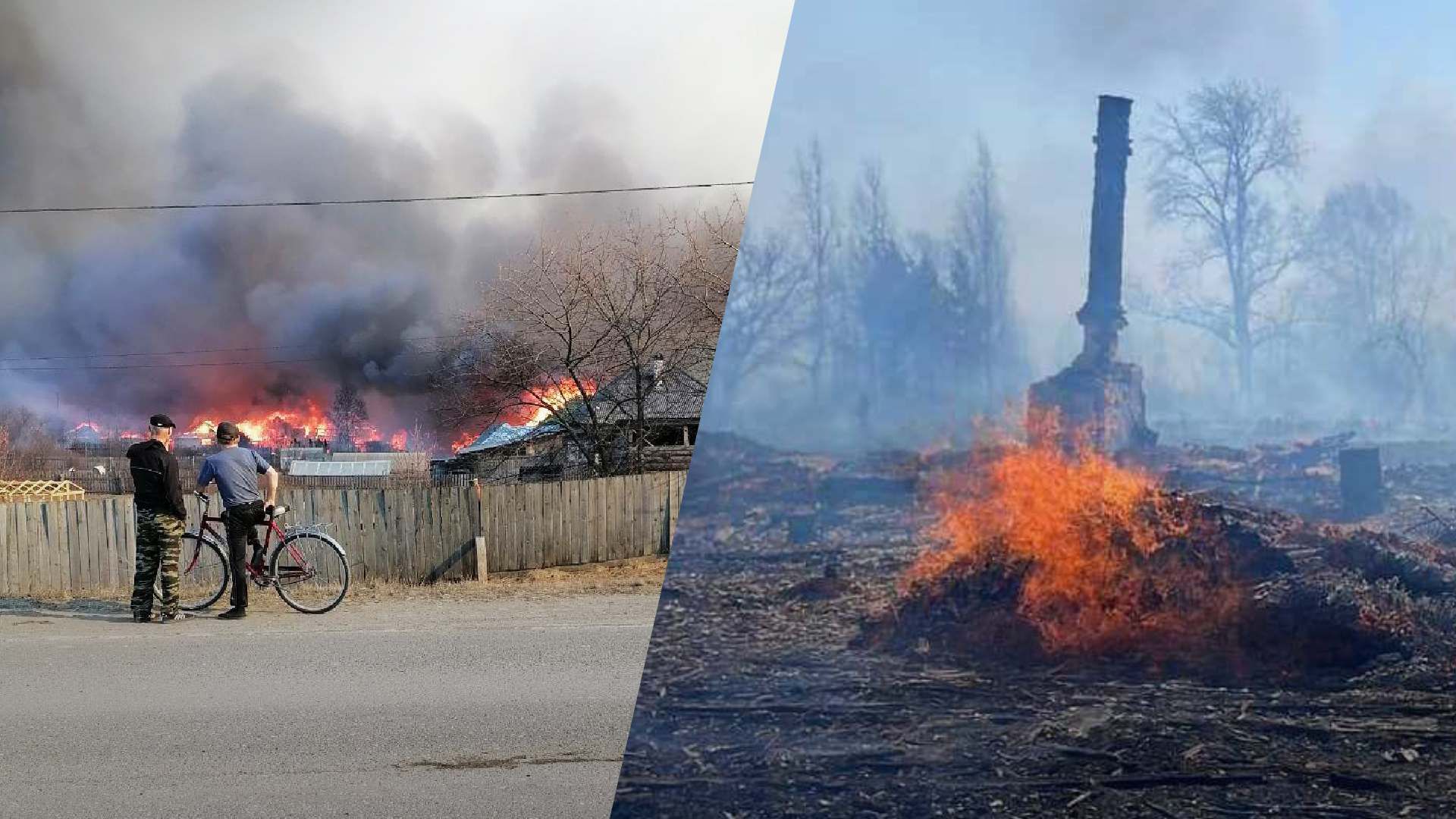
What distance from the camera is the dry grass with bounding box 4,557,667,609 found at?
9.96m

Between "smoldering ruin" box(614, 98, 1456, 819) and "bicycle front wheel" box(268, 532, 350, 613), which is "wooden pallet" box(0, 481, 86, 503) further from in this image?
"smoldering ruin" box(614, 98, 1456, 819)

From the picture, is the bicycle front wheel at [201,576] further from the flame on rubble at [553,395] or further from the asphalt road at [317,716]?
the flame on rubble at [553,395]

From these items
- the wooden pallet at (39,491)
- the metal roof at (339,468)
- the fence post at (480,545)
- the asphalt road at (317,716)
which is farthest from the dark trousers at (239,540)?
the metal roof at (339,468)

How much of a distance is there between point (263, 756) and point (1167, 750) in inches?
146

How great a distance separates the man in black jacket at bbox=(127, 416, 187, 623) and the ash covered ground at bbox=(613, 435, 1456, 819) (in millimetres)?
6845

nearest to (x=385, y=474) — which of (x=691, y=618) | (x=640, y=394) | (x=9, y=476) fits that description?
(x=9, y=476)

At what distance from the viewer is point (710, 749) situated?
7.89 feet

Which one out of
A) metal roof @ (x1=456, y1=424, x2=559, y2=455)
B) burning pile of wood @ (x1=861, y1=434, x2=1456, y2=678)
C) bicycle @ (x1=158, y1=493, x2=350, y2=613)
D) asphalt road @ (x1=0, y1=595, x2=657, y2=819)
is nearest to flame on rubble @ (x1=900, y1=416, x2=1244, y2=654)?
burning pile of wood @ (x1=861, y1=434, x2=1456, y2=678)

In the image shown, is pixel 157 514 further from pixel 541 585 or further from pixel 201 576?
pixel 541 585

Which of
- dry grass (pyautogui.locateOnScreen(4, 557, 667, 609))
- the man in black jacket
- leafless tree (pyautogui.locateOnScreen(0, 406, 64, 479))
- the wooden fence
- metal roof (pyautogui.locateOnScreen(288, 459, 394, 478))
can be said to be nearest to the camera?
the man in black jacket

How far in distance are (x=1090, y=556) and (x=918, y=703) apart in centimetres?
46

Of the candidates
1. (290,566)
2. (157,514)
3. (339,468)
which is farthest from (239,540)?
(339,468)

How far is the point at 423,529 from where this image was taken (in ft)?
38.6

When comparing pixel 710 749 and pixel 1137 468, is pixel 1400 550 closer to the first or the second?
pixel 1137 468
